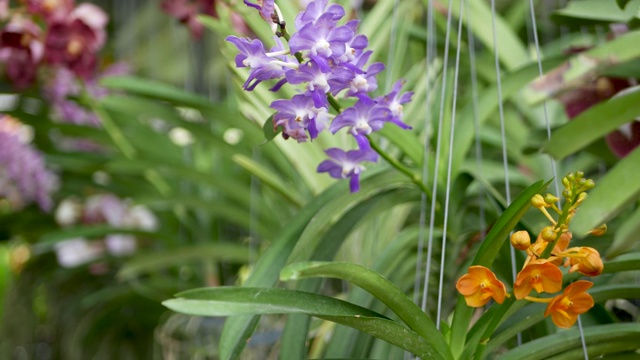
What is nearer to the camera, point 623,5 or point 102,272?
point 623,5

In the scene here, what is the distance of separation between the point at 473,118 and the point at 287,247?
281 mm

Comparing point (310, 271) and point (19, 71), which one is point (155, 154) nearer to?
point (19, 71)

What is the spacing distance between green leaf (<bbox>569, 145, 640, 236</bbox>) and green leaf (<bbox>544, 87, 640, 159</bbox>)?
54mm

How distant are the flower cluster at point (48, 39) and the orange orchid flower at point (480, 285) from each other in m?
0.97

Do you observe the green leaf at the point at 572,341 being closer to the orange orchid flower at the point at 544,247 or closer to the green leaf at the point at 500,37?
the orange orchid flower at the point at 544,247

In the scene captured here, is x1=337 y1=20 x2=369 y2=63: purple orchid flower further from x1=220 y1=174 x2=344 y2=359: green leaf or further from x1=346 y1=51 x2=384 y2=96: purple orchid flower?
x1=220 y1=174 x2=344 y2=359: green leaf

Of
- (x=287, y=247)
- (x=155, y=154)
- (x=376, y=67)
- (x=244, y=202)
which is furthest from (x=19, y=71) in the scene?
(x=376, y=67)

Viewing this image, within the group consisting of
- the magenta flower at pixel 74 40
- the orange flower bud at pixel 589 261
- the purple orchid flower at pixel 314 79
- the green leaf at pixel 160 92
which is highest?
the magenta flower at pixel 74 40

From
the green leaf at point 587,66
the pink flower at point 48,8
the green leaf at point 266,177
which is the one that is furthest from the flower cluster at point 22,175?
the green leaf at point 587,66

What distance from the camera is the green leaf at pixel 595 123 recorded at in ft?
2.00

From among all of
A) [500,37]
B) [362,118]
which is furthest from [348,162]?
[500,37]

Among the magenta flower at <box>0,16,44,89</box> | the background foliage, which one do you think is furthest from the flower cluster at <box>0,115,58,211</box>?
the magenta flower at <box>0,16,44,89</box>

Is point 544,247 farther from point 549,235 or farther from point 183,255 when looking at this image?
point 183,255

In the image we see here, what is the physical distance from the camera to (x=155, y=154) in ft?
4.61
